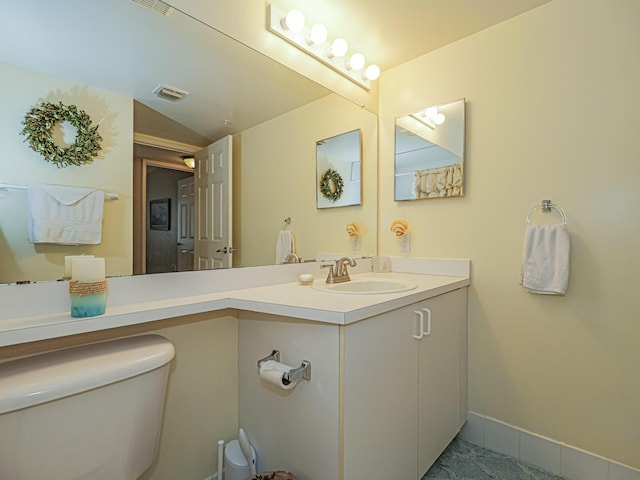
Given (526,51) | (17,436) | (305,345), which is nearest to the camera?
(17,436)

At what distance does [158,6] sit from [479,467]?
2.31 m

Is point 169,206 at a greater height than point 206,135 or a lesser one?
lesser

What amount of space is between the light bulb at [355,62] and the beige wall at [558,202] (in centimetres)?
42

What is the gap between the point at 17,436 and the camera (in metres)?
0.70

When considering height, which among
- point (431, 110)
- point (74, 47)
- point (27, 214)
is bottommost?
point (27, 214)

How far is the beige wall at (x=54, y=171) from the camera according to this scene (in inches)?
33.2

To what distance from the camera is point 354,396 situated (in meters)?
0.96

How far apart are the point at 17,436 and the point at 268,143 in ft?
4.32

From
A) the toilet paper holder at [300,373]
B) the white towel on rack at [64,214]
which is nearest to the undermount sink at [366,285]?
the toilet paper holder at [300,373]

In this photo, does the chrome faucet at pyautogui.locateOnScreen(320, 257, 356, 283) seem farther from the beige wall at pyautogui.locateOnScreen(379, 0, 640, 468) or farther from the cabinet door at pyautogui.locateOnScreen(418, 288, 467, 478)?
the beige wall at pyautogui.locateOnScreen(379, 0, 640, 468)

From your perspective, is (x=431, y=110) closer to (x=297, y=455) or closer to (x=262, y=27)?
(x=262, y=27)

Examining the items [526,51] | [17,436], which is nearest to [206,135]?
[17,436]

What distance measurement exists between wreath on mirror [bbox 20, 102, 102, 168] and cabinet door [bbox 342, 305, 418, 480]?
3.09ft

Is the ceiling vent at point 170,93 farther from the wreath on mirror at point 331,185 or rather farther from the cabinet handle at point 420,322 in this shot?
the cabinet handle at point 420,322
